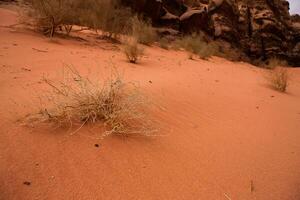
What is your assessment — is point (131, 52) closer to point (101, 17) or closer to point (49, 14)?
point (49, 14)

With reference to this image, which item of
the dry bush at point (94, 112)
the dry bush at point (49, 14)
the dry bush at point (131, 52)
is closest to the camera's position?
the dry bush at point (94, 112)

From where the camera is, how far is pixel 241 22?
1602 cm

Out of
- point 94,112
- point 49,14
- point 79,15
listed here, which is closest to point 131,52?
point 49,14

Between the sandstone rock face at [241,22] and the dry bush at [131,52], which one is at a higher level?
the sandstone rock face at [241,22]

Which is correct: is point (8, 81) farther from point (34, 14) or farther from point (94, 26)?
point (94, 26)

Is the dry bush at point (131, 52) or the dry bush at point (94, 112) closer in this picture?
the dry bush at point (94, 112)

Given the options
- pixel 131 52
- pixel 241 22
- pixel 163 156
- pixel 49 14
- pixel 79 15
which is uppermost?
pixel 241 22

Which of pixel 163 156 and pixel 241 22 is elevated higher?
pixel 241 22

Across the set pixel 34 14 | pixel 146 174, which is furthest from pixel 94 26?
pixel 146 174

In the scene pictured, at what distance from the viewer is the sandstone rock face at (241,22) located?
14.1m

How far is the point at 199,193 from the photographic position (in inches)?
66.3

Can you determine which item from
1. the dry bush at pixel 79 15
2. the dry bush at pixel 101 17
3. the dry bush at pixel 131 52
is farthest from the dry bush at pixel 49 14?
the dry bush at pixel 131 52

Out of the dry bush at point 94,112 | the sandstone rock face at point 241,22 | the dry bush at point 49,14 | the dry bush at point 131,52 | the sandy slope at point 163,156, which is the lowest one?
the sandy slope at point 163,156

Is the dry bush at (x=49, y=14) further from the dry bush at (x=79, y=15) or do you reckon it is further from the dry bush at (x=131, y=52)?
the dry bush at (x=131, y=52)
